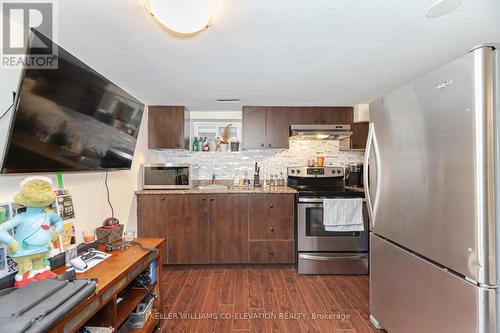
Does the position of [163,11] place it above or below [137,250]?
above

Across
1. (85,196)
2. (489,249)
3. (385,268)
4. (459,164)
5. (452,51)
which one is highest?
(452,51)

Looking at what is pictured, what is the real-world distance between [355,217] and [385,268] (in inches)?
43.0

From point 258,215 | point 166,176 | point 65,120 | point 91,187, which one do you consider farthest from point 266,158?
point 65,120

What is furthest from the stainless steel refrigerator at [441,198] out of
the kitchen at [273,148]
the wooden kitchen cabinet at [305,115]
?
the wooden kitchen cabinet at [305,115]

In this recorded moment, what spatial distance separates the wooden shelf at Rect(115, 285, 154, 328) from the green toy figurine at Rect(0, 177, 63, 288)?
0.51 meters

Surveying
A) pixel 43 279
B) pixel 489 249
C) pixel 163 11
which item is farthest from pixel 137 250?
pixel 489 249

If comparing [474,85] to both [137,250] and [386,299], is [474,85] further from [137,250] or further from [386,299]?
[137,250]

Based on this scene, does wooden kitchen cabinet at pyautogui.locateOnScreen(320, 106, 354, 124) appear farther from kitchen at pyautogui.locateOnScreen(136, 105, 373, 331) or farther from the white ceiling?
the white ceiling

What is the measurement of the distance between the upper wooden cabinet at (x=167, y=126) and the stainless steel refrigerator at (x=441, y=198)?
2353mm

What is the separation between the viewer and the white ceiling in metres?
1.23

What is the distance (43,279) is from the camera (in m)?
1.08

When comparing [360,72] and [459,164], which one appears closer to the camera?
[459,164]

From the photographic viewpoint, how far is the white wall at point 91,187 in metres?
1.25

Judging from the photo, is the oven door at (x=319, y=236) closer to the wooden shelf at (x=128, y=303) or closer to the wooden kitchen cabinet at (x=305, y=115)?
the wooden kitchen cabinet at (x=305, y=115)
